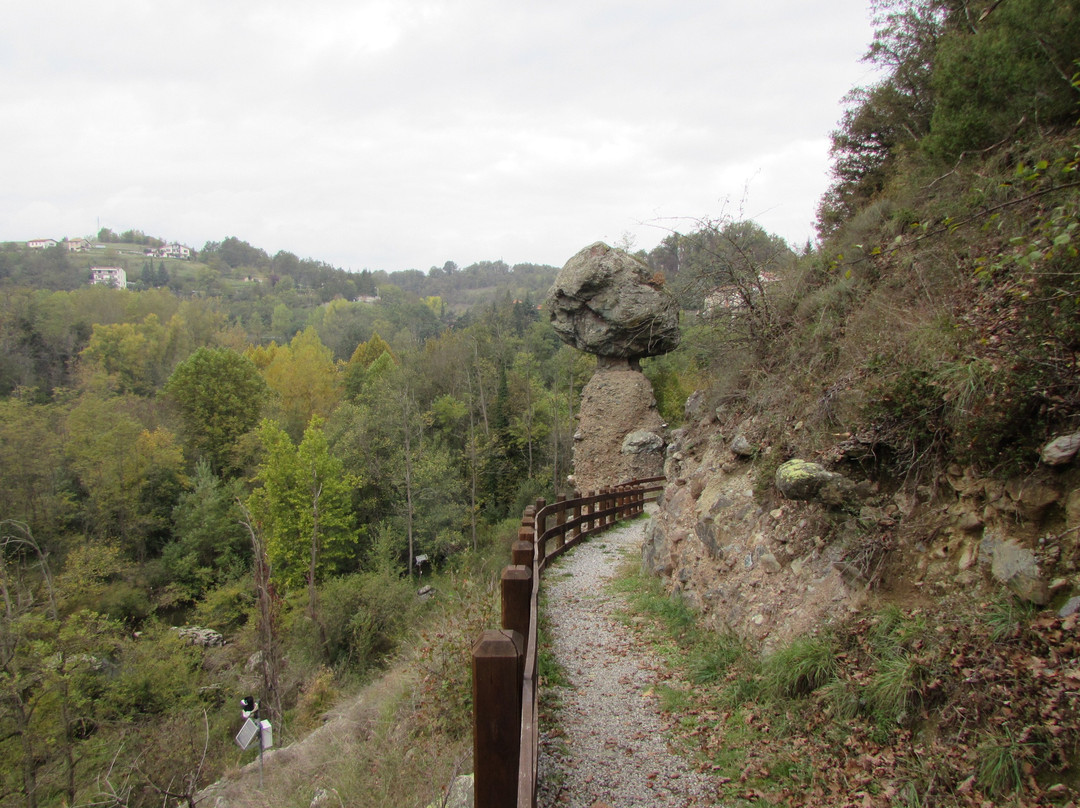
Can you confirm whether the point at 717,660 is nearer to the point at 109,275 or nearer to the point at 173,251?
the point at 109,275

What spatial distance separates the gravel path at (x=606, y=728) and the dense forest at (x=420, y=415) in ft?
3.54

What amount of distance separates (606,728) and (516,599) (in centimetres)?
186

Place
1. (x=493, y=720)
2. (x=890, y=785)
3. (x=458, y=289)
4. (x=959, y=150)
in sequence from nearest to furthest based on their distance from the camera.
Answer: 1. (x=493, y=720)
2. (x=890, y=785)
3. (x=959, y=150)
4. (x=458, y=289)

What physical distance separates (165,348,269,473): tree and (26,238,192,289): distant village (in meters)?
55.0

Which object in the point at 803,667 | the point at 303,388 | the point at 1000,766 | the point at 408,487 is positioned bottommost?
the point at 408,487

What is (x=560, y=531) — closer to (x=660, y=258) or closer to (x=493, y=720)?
(x=493, y=720)

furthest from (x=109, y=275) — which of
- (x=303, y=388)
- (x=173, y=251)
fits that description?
(x=303, y=388)

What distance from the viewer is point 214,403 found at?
37031 mm

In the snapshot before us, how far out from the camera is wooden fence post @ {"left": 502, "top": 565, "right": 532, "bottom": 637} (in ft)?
11.9

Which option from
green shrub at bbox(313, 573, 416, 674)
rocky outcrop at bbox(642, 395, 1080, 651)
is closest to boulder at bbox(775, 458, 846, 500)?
rocky outcrop at bbox(642, 395, 1080, 651)

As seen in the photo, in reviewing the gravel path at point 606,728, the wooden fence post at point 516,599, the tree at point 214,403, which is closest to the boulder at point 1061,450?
the gravel path at point 606,728

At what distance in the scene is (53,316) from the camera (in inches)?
1992

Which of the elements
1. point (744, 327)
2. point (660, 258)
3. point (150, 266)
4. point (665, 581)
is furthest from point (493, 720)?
point (150, 266)

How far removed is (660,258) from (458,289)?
4035 inches
